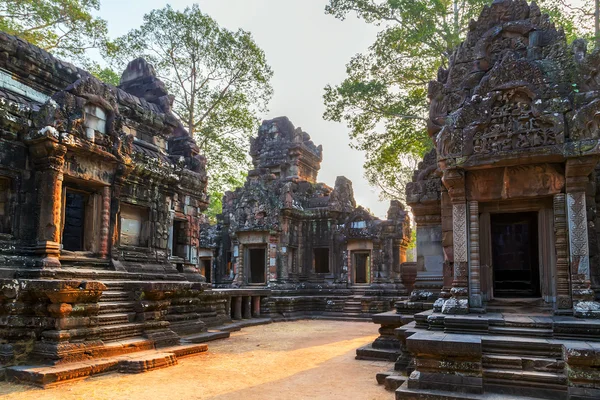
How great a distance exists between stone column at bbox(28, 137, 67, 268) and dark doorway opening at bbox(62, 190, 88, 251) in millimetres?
1143

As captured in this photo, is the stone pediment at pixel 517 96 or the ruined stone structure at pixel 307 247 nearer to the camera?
the stone pediment at pixel 517 96

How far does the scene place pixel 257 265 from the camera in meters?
21.2

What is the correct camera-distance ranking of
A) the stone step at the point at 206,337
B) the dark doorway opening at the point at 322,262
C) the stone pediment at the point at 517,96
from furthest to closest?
the dark doorway opening at the point at 322,262
the stone step at the point at 206,337
the stone pediment at the point at 517,96

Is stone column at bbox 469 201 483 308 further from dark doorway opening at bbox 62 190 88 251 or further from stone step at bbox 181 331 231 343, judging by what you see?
dark doorway opening at bbox 62 190 88 251

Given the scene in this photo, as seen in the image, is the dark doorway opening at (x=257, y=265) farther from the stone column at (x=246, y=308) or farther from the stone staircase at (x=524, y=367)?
the stone staircase at (x=524, y=367)

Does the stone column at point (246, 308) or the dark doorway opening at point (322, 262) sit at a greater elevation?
the dark doorway opening at point (322, 262)

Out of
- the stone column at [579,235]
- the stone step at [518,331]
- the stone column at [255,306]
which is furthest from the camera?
the stone column at [255,306]

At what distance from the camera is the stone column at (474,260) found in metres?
6.23

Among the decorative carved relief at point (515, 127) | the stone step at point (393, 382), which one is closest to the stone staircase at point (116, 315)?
the stone step at point (393, 382)

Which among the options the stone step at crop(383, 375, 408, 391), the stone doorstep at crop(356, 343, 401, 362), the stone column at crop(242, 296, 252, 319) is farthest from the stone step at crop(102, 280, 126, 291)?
the stone column at crop(242, 296, 252, 319)

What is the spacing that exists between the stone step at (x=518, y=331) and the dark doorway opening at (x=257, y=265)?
15.8 m

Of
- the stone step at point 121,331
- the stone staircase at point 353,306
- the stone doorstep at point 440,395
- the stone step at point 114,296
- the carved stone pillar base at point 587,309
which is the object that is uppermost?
the carved stone pillar base at point 587,309

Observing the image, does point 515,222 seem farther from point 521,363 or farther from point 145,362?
point 145,362

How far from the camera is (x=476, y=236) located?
21.0 feet
